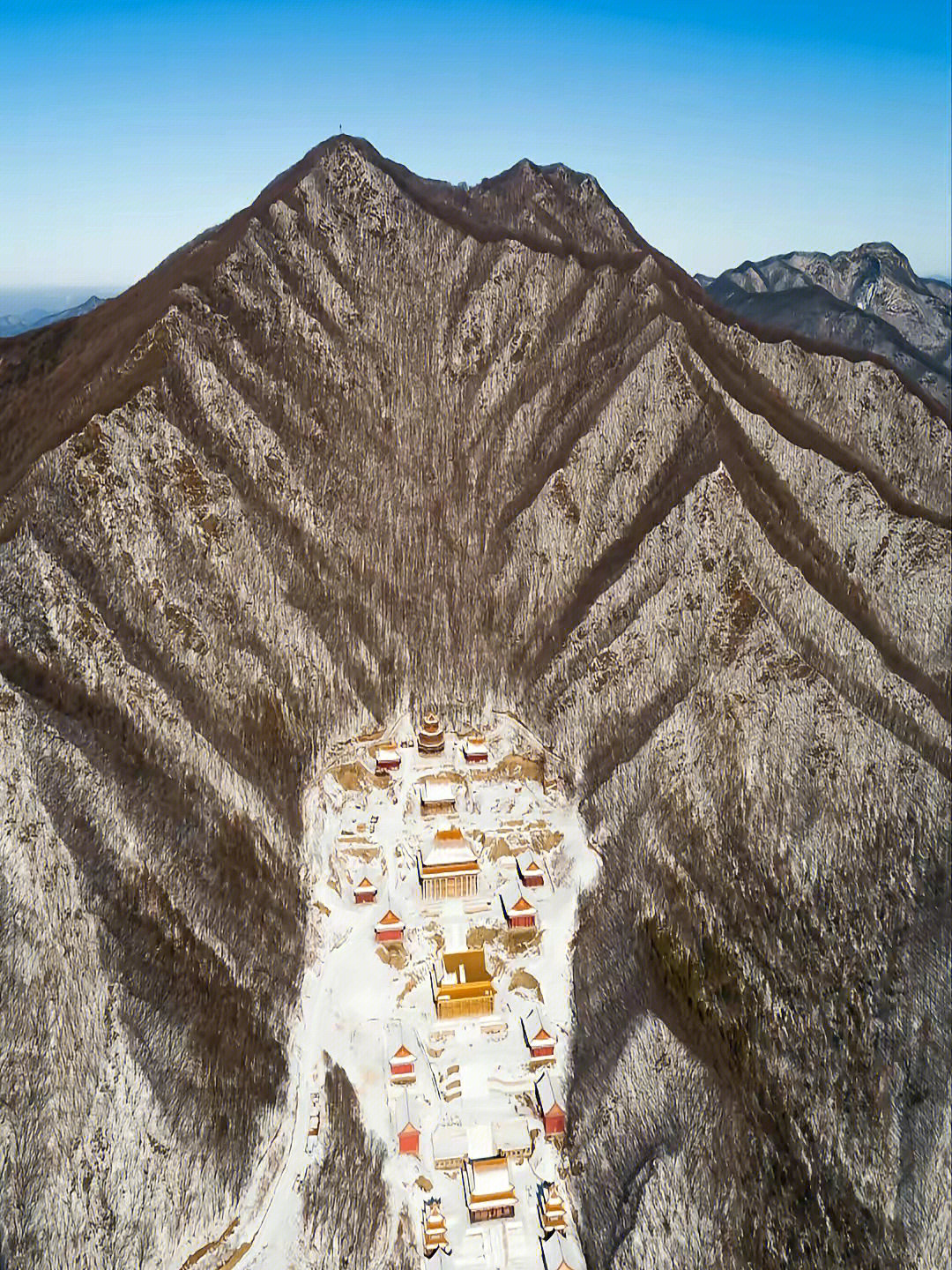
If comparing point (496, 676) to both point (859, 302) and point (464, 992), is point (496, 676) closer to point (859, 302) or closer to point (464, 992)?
point (464, 992)

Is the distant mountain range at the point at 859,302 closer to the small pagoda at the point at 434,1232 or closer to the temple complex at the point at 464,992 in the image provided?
the temple complex at the point at 464,992

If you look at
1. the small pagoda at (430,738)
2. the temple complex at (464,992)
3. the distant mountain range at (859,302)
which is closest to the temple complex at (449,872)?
the temple complex at (464,992)

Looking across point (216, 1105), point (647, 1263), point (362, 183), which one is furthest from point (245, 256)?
point (647, 1263)

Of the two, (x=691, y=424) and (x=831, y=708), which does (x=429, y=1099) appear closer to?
(x=831, y=708)

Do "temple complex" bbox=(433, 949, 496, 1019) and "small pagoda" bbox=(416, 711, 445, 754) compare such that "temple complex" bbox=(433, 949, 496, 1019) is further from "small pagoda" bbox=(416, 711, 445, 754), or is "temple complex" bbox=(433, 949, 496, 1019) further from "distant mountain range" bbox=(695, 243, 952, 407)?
"distant mountain range" bbox=(695, 243, 952, 407)

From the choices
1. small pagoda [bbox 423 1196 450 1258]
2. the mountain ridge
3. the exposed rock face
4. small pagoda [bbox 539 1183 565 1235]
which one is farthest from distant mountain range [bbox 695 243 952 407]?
small pagoda [bbox 423 1196 450 1258]

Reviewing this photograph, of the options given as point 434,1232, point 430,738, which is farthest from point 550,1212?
point 430,738

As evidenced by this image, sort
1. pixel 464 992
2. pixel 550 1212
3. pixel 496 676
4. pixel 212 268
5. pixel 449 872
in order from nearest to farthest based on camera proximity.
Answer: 1. pixel 550 1212
2. pixel 464 992
3. pixel 449 872
4. pixel 496 676
5. pixel 212 268
